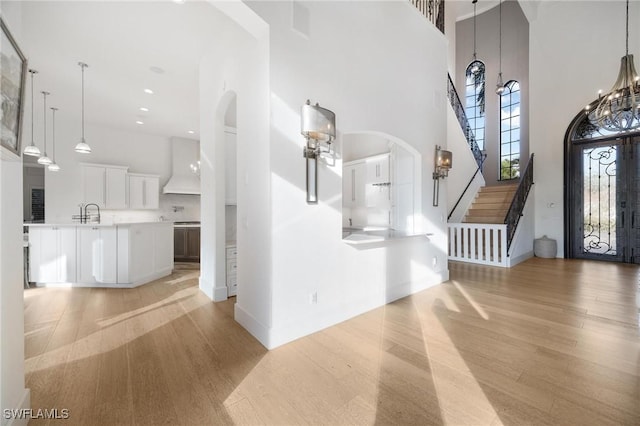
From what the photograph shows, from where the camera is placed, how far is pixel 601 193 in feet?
19.6

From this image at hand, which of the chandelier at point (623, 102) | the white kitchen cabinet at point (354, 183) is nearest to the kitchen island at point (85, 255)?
the white kitchen cabinet at point (354, 183)

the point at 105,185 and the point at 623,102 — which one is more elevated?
the point at 623,102

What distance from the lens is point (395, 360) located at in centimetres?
215

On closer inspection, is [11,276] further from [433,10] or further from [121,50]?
[433,10]

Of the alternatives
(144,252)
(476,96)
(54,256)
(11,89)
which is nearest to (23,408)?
(11,89)

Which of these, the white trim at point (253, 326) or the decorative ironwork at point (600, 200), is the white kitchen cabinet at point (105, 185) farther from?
the decorative ironwork at point (600, 200)

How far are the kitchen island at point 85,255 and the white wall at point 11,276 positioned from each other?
2.99 meters

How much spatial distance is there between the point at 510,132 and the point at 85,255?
1133 cm

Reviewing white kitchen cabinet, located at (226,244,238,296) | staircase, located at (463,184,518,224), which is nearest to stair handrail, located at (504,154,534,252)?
staircase, located at (463,184,518,224)

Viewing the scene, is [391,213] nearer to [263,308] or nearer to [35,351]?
[263,308]

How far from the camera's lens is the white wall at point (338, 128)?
2438mm

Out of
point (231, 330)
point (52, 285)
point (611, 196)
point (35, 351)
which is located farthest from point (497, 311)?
point (52, 285)

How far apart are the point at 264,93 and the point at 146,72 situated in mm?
3249

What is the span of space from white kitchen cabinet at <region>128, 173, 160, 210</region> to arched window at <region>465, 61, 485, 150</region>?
34.8ft
